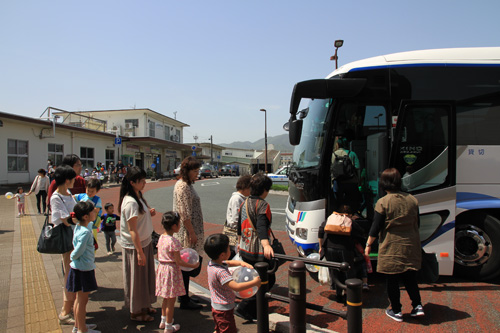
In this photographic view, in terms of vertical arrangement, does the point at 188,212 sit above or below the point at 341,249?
above

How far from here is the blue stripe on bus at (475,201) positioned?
4.80 meters

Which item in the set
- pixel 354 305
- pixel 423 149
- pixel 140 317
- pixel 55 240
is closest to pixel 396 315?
pixel 354 305

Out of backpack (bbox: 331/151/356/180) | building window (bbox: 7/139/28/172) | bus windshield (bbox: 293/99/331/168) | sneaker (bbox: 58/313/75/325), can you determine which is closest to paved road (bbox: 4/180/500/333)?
sneaker (bbox: 58/313/75/325)

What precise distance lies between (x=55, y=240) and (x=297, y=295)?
9.35 feet

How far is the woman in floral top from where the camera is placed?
13.3ft

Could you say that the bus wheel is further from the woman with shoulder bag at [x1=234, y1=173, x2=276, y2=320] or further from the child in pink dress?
the child in pink dress

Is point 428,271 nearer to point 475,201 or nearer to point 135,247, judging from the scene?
point 475,201

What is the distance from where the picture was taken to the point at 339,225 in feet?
13.1

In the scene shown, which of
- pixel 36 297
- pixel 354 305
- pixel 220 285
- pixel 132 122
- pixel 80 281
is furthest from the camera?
pixel 132 122

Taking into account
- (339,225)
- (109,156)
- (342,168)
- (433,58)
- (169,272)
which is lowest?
(169,272)

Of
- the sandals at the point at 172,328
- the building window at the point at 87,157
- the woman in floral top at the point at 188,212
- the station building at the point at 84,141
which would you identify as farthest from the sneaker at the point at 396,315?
the building window at the point at 87,157

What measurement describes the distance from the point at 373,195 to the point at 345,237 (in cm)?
135

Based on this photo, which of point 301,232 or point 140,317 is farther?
point 301,232

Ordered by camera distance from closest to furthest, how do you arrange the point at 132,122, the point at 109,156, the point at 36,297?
1. the point at 36,297
2. the point at 109,156
3. the point at 132,122
